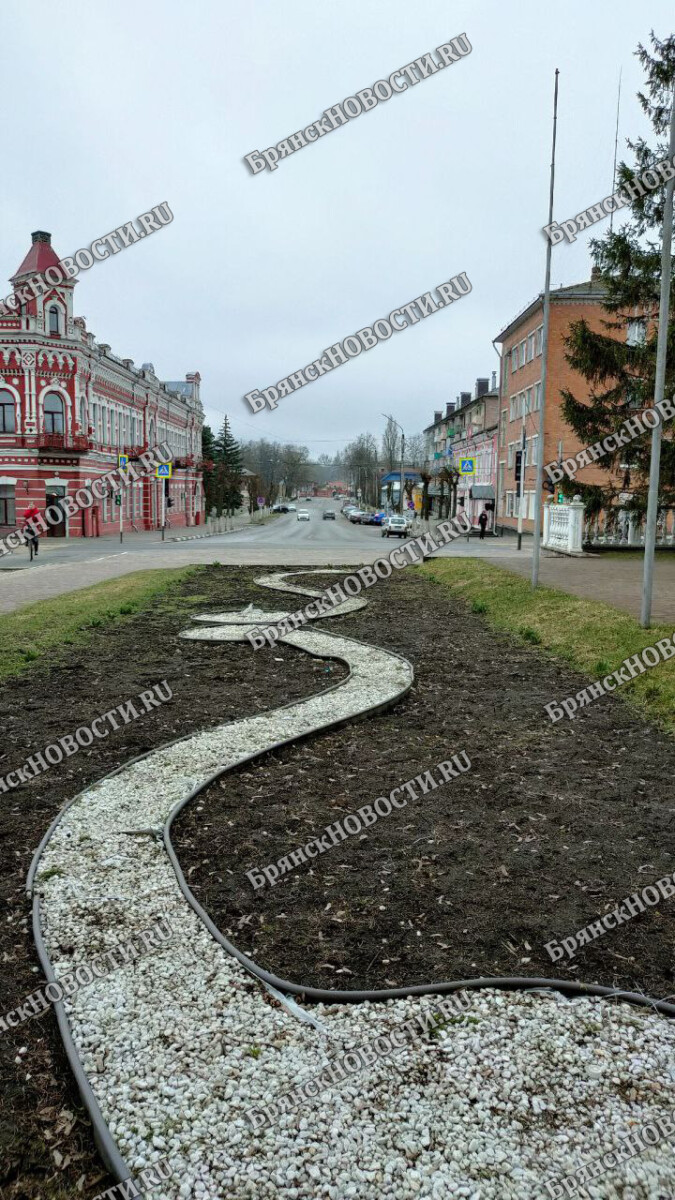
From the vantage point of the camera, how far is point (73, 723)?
8.02 m

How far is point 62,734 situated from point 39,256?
45.8m

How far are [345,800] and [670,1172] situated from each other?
352cm

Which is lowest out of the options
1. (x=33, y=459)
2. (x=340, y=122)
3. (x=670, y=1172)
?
(x=670, y=1172)

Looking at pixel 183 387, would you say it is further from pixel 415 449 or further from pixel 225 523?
pixel 415 449

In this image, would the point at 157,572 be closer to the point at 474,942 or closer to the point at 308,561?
the point at 308,561

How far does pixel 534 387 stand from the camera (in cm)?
4947

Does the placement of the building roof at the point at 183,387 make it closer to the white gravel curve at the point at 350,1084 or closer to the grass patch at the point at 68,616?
the grass patch at the point at 68,616

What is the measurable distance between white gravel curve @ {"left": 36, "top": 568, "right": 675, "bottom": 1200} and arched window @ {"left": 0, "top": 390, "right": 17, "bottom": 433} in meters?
45.8

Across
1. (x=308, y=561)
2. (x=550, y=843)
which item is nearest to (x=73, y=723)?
(x=550, y=843)

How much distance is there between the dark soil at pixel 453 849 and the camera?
157 inches

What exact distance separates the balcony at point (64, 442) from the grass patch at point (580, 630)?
31.8m

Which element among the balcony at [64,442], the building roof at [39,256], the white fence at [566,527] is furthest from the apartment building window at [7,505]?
the white fence at [566,527]

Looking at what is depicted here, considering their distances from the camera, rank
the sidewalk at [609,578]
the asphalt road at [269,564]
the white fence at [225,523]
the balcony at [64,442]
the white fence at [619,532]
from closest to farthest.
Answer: the sidewalk at [609,578] < the asphalt road at [269,564] < the white fence at [619,532] < the balcony at [64,442] < the white fence at [225,523]

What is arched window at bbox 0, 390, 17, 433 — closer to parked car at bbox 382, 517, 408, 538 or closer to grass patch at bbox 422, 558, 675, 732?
parked car at bbox 382, 517, 408, 538
